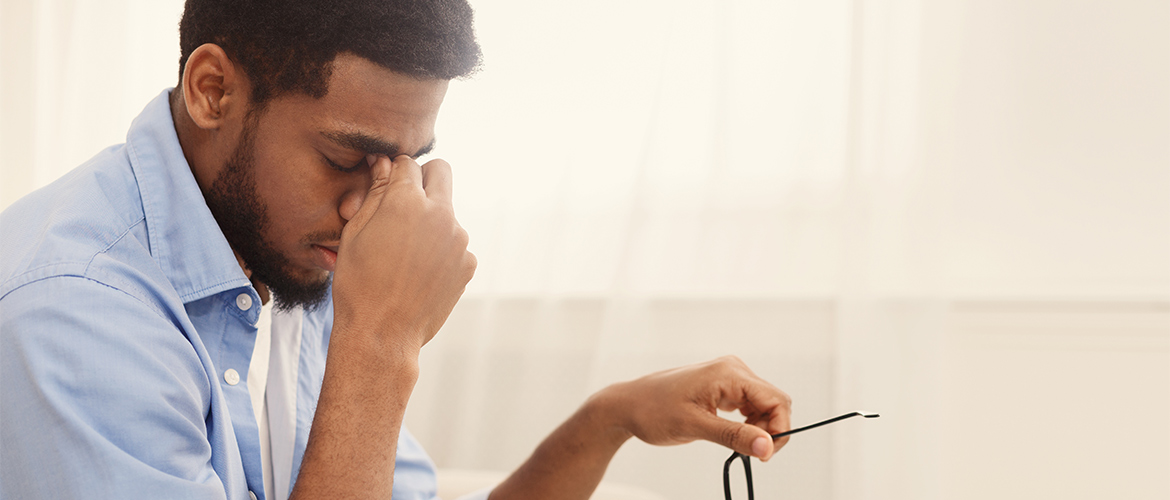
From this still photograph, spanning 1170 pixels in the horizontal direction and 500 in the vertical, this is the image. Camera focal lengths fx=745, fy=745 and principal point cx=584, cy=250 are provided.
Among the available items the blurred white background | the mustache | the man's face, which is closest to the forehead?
the man's face

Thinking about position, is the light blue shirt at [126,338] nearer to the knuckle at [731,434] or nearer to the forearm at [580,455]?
the forearm at [580,455]

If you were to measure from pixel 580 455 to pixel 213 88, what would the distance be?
0.67 m

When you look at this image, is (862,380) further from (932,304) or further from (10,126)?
(10,126)

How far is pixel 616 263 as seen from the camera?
5.84 feet

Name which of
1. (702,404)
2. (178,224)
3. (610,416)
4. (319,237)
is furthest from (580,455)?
(178,224)

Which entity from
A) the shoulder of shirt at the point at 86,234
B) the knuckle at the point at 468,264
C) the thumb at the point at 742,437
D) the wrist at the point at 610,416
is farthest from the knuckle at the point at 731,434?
the shoulder of shirt at the point at 86,234

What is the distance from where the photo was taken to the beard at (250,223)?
2.89 feet

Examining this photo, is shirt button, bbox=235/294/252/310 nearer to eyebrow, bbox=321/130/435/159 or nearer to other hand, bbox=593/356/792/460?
eyebrow, bbox=321/130/435/159

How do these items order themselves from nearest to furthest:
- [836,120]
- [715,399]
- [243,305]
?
[243,305], [715,399], [836,120]

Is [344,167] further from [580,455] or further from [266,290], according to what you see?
[580,455]

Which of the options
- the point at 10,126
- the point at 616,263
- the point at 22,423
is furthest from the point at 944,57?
the point at 10,126

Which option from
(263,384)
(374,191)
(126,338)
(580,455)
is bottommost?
(580,455)

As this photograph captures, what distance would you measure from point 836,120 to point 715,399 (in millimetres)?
948

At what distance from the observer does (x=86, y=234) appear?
69cm
